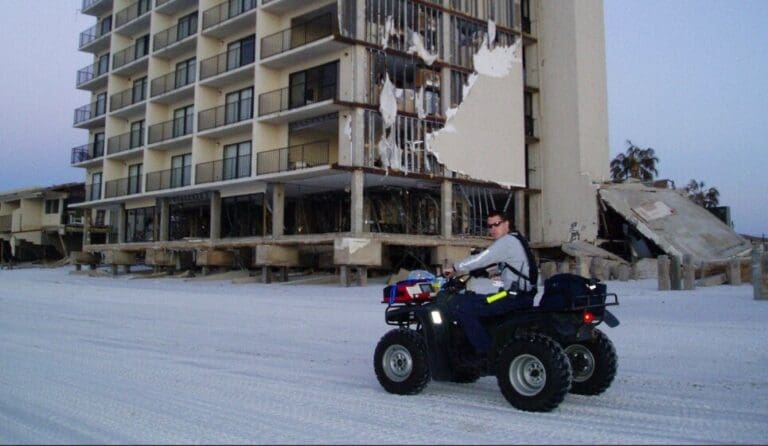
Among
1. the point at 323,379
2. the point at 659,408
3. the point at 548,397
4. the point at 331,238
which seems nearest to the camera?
the point at 548,397

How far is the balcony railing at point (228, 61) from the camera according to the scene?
114 feet

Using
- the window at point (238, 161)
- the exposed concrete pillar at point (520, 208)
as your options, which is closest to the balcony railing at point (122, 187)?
the window at point (238, 161)

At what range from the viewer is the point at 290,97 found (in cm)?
3189

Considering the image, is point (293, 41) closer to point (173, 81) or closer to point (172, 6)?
point (173, 81)

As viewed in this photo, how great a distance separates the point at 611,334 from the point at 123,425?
758 centimetres

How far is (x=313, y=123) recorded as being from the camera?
101 feet

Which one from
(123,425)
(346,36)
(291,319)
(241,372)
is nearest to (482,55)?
(346,36)

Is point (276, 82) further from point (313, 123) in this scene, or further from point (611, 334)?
point (611, 334)

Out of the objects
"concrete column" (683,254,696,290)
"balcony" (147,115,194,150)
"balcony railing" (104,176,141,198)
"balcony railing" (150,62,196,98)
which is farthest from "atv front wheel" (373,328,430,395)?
"balcony railing" (104,176,141,198)

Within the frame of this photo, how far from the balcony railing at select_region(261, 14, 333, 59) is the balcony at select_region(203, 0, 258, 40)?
2.15m

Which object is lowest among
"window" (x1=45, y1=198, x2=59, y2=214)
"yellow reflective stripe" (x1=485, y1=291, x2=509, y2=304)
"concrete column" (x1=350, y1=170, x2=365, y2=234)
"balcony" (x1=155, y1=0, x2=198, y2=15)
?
"yellow reflective stripe" (x1=485, y1=291, x2=509, y2=304)

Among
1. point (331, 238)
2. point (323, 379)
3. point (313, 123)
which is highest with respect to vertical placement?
point (313, 123)

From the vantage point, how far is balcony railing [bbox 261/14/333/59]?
31375 mm

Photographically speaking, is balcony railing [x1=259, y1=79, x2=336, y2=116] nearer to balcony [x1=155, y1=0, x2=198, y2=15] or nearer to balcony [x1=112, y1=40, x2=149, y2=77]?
balcony [x1=155, y1=0, x2=198, y2=15]
